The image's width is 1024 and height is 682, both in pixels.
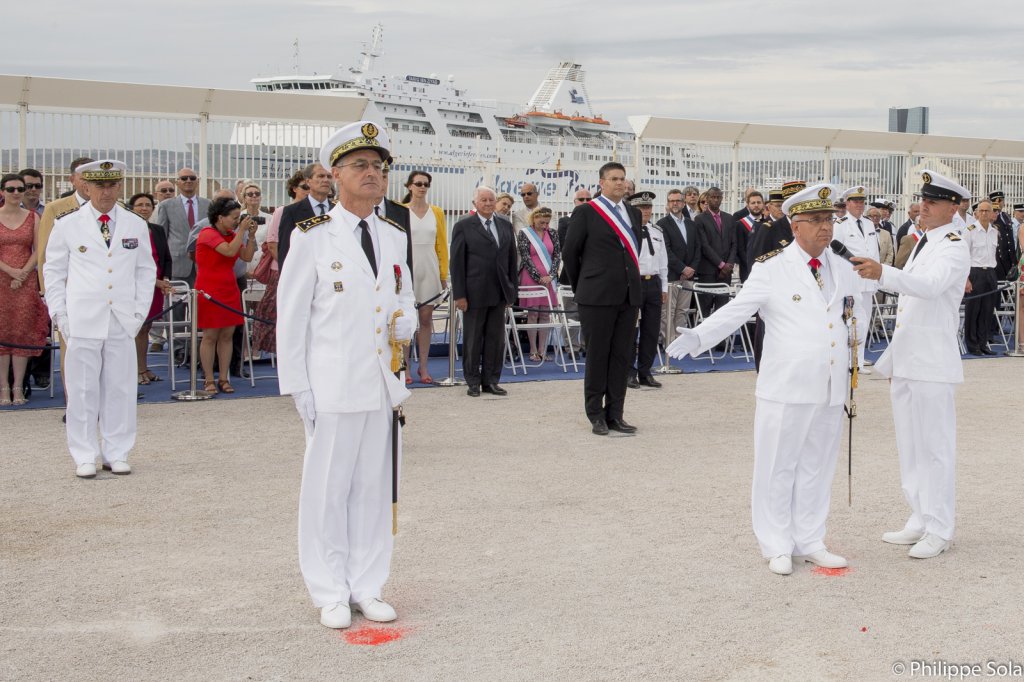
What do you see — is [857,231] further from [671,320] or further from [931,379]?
[931,379]

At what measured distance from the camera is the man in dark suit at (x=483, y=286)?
11.6 m

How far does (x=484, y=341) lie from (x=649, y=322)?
5.59 ft

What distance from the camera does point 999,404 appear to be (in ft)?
36.8

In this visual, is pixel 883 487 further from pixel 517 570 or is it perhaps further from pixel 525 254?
pixel 525 254

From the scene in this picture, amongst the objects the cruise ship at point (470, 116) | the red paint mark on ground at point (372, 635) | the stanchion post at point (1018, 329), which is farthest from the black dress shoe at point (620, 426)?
the cruise ship at point (470, 116)

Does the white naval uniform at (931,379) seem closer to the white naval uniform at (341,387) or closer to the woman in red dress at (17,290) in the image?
the white naval uniform at (341,387)

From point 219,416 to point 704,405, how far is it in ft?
14.6

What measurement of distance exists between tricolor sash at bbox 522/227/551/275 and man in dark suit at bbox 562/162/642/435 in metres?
4.17

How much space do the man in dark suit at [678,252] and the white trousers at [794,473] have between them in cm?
840

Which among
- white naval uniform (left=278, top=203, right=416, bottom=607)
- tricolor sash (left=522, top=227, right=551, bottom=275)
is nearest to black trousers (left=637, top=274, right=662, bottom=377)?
tricolor sash (left=522, top=227, right=551, bottom=275)

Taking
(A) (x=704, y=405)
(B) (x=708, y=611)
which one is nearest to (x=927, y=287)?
(B) (x=708, y=611)

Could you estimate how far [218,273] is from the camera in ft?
36.8

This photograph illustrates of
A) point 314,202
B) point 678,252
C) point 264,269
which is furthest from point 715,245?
point 314,202

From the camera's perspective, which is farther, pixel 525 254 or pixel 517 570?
pixel 525 254
